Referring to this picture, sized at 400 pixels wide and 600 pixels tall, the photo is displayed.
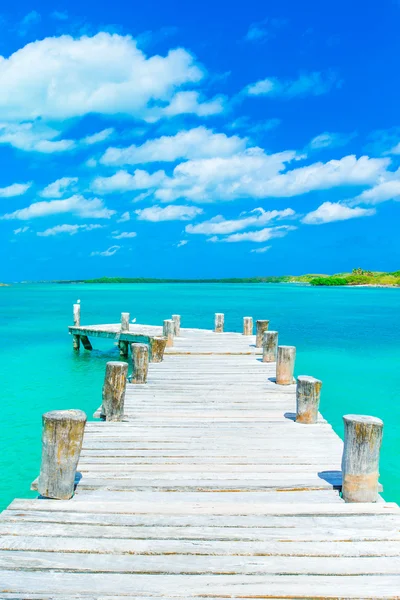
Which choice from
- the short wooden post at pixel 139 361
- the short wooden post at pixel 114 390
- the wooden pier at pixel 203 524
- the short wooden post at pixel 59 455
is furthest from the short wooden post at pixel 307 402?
the short wooden post at pixel 59 455

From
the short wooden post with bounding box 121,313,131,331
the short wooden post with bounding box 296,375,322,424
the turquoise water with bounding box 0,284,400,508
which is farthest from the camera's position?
the short wooden post with bounding box 121,313,131,331

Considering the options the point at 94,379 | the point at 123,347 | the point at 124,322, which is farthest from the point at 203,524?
the point at 123,347

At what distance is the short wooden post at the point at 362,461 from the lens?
5.36 m

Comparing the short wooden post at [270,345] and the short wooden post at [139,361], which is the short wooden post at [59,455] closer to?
the short wooden post at [139,361]

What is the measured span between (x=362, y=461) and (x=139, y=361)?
20.1 feet

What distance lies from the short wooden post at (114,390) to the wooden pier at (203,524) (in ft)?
0.63

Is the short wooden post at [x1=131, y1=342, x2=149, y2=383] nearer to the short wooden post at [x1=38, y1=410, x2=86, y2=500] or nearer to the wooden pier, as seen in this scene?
the wooden pier

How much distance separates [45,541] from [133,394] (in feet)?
19.0

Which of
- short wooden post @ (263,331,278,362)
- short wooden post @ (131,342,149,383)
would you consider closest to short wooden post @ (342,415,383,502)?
short wooden post @ (131,342,149,383)

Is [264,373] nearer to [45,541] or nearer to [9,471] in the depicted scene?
[9,471]

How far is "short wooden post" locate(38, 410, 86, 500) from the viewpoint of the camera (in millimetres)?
5219

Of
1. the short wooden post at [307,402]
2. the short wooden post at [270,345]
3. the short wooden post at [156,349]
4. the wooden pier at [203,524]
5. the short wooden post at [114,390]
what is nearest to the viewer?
the wooden pier at [203,524]

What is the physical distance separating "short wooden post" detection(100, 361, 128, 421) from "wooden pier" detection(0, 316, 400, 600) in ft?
0.63

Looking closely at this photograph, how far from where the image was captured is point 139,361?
1066 cm
